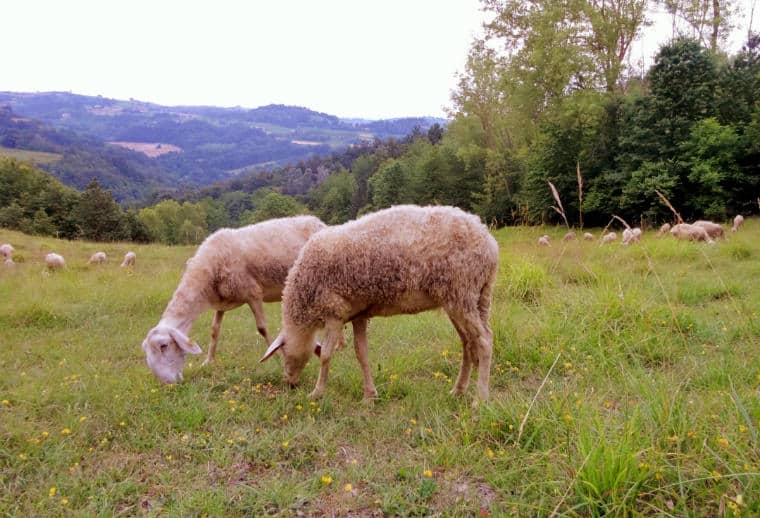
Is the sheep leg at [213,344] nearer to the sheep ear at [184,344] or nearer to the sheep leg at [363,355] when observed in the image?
the sheep ear at [184,344]

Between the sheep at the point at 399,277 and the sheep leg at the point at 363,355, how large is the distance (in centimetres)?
1

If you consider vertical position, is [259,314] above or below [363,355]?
below

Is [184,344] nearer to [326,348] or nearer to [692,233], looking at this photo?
[326,348]

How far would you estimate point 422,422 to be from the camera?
3.95 meters

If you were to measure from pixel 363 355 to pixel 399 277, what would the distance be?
3.31ft

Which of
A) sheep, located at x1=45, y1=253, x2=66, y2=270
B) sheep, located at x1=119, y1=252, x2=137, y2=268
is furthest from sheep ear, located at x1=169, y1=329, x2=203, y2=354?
sheep, located at x1=119, y1=252, x2=137, y2=268

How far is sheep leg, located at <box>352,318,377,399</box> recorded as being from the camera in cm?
462

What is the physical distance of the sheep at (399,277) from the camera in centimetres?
421

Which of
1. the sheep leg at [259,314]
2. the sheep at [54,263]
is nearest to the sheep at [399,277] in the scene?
the sheep leg at [259,314]

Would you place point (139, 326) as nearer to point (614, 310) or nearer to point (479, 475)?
point (479, 475)

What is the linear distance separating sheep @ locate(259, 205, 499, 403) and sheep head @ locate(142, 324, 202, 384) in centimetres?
149

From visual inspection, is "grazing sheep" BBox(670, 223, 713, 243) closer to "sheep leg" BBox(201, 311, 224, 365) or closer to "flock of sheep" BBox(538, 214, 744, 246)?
"flock of sheep" BBox(538, 214, 744, 246)

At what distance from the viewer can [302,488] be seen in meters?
3.07

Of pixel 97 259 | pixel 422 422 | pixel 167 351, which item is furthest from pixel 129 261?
pixel 422 422
